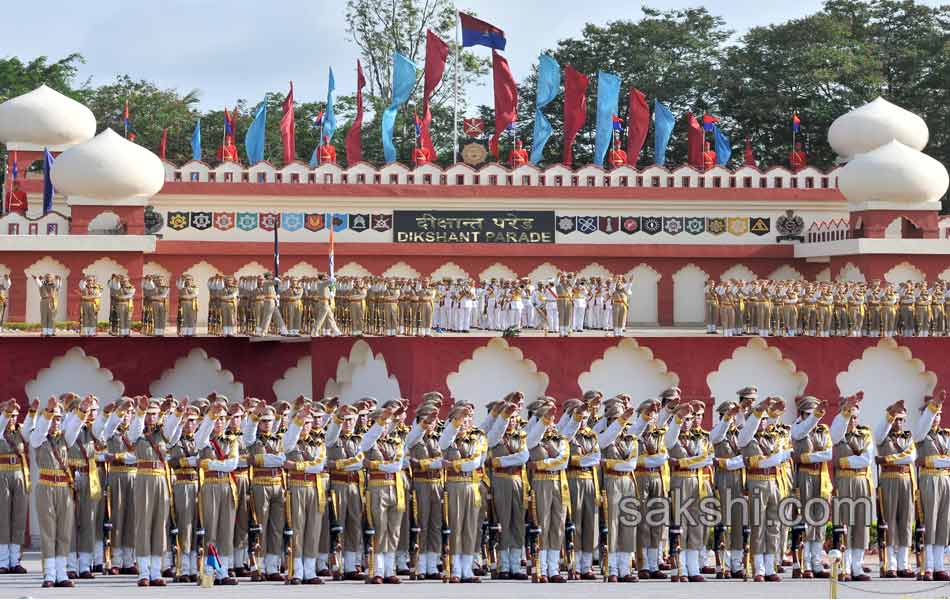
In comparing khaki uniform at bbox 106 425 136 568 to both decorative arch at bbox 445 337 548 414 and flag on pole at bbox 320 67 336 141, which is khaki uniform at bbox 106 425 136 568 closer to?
decorative arch at bbox 445 337 548 414

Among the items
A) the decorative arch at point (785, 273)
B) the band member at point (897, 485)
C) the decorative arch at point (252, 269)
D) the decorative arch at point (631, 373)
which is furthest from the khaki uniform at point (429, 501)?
the decorative arch at point (785, 273)

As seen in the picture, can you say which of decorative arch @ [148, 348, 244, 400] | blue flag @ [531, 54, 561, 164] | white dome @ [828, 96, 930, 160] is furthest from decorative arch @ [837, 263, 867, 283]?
decorative arch @ [148, 348, 244, 400]

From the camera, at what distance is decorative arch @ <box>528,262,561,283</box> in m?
38.7

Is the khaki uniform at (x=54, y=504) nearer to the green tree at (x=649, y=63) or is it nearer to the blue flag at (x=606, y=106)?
the blue flag at (x=606, y=106)

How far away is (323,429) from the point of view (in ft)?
61.8

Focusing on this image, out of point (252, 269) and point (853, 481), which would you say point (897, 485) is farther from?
point (252, 269)

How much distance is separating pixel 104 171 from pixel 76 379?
349 inches

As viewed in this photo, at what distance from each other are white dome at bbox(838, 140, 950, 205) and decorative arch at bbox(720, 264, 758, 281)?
10.4 feet

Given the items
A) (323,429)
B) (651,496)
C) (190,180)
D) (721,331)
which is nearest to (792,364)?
(721,331)

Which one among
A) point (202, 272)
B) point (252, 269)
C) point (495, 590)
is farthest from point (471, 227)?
point (495, 590)

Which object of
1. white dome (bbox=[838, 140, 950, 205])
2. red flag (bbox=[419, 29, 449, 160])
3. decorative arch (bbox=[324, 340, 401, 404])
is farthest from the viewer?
red flag (bbox=[419, 29, 449, 160])

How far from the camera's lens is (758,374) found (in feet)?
89.0

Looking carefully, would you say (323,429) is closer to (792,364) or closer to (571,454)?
(571,454)

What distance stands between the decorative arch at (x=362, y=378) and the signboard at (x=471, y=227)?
1075 centimetres
